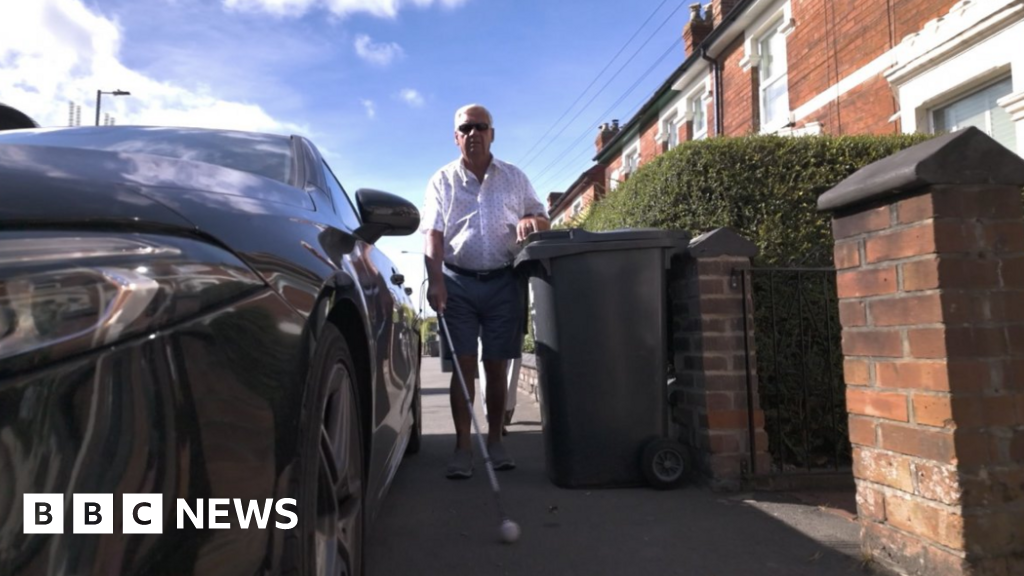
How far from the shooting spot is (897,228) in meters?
2.52

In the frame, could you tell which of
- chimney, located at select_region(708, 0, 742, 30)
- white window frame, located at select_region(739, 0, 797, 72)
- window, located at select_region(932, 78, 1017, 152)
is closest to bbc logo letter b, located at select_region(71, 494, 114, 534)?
window, located at select_region(932, 78, 1017, 152)

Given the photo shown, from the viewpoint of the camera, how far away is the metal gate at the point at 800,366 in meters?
4.07

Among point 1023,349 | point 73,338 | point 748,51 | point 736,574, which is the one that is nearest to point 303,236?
point 73,338

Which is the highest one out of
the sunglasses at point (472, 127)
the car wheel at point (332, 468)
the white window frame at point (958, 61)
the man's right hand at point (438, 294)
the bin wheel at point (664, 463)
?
the white window frame at point (958, 61)

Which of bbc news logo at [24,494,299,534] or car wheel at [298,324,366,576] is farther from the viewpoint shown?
car wheel at [298,324,366,576]

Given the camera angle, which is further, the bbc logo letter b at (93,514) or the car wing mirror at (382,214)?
the car wing mirror at (382,214)

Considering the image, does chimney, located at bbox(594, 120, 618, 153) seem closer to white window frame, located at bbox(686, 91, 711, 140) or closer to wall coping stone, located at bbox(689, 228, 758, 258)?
white window frame, located at bbox(686, 91, 711, 140)

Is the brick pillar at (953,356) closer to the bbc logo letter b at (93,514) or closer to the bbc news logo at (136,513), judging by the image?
the bbc news logo at (136,513)

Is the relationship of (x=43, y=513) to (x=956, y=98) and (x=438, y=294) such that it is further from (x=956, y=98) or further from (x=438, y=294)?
(x=956, y=98)

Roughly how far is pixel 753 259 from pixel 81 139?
3.48 metres

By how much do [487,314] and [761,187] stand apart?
190 cm

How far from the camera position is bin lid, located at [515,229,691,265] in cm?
372

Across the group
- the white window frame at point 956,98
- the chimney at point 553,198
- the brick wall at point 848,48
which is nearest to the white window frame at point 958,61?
the white window frame at point 956,98

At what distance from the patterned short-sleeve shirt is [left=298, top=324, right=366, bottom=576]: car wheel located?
2.25m
